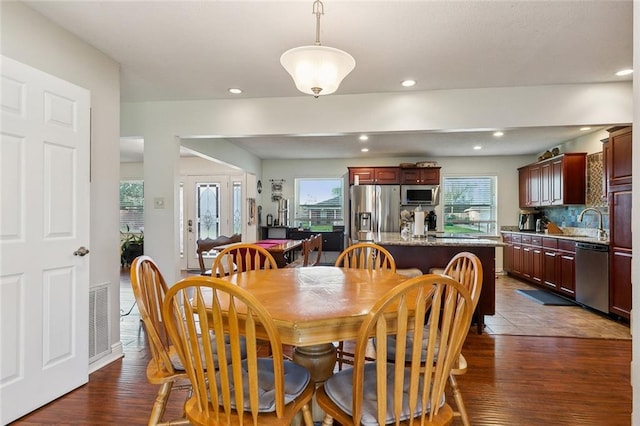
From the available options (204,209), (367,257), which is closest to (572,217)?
(367,257)

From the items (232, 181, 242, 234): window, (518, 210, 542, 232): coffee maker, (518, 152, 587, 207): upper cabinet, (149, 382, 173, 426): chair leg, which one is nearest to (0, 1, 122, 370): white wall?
(149, 382, 173, 426): chair leg

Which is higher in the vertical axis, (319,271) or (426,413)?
(319,271)

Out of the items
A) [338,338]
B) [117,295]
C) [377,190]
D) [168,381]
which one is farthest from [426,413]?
[377,190]

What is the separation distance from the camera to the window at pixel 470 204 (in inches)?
280

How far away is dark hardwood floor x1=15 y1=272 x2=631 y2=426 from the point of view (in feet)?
6.70

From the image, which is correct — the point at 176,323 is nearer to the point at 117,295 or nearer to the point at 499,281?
the point at 117,295

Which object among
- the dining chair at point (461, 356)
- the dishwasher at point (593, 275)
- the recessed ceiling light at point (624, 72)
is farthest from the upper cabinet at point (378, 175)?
the dining chair at point (461, 356)

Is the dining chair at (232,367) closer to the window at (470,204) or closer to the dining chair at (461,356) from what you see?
the dining chair at (461,356)

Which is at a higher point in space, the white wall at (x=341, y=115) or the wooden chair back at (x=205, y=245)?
the white wall at (x=341, y=115)

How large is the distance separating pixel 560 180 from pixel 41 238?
6.24 metres

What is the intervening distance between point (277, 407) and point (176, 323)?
494mm

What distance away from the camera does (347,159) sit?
7.55 metres

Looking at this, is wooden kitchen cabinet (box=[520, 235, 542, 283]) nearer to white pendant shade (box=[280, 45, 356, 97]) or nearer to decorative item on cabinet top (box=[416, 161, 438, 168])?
decorative item on cabinet top (box=[416, 161, 438, 168])

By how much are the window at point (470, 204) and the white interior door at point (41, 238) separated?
6.42 m
